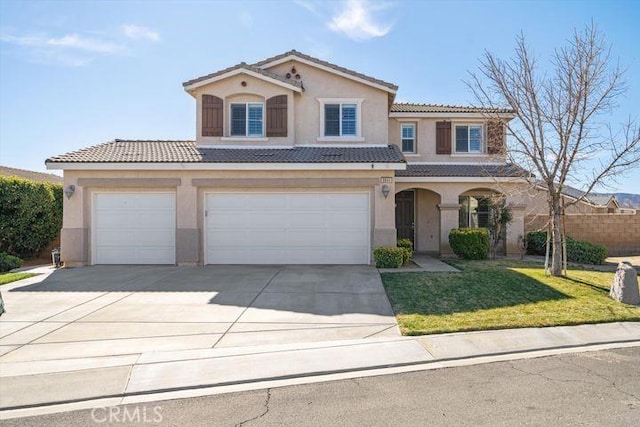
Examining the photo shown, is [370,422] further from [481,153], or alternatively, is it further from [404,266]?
[481,153]

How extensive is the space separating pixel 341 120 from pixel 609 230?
1227 cm

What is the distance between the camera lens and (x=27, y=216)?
16.0 m

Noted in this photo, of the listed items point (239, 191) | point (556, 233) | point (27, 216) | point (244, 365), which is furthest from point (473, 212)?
point (27, 216)

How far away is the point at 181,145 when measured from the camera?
1623 cm

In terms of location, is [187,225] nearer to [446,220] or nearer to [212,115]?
[212,115]

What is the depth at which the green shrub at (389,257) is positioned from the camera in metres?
12.8

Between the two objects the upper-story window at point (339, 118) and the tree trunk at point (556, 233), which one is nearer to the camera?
the tree trunk at point (556, 233)

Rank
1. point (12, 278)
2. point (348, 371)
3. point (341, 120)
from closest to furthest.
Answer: point (348, 371) → point (12, 278) → point (341, 120)

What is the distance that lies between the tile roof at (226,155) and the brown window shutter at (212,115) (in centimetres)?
69

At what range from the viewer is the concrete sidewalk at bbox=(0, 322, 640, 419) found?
4664 millimetres

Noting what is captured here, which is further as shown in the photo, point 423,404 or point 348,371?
point 348,371

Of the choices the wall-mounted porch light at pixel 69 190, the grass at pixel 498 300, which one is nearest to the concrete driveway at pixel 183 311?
the grass at pixel 498 300

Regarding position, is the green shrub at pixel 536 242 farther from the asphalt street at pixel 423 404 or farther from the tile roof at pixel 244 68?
the asphalt street at pixel 423 404

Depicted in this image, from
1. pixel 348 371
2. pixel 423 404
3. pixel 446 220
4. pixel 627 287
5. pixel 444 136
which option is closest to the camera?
pixel 423 404
